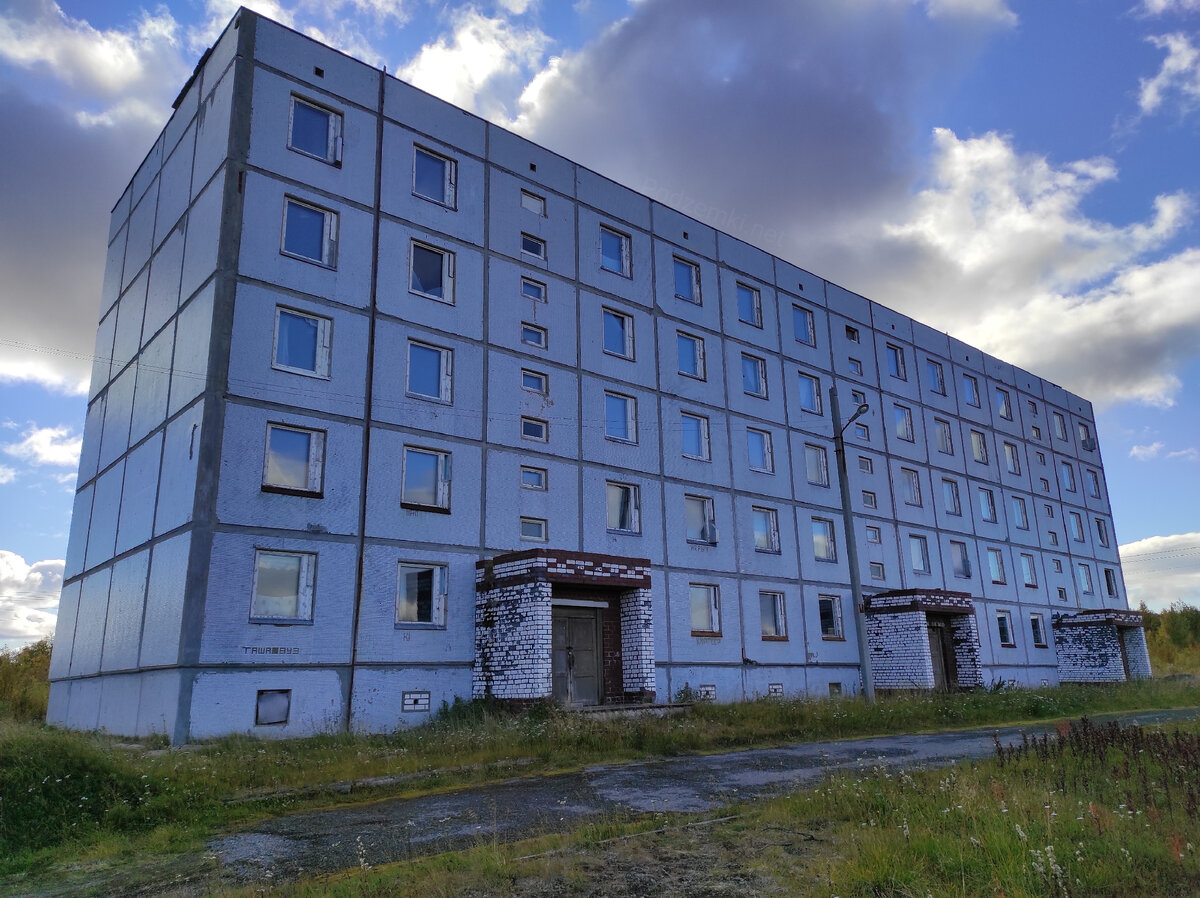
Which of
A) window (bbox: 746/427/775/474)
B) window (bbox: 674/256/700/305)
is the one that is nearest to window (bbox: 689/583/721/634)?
window (bbox: 746/427/775/474)

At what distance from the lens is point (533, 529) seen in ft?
70.4

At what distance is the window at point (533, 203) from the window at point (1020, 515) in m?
26.6

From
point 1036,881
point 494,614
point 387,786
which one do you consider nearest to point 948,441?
point 494,614

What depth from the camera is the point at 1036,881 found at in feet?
18.3

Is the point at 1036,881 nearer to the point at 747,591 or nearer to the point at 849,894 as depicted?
the point at 849,894

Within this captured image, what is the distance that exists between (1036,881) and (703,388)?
2204cm

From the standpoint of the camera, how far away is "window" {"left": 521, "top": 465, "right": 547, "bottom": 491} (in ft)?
70.8

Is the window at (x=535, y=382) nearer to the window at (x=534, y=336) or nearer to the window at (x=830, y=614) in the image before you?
the window at (x=534, y=336)

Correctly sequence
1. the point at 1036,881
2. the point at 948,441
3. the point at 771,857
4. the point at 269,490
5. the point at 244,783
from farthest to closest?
1. the point at 948,441
2. the point at 269,490
3. the point at 244,783
4. the point at 771,857
5. the point at 1036,881

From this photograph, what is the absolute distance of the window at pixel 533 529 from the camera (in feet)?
69.8

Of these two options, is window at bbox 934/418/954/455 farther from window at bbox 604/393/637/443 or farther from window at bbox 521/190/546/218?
window at bbox 521/190/546/218

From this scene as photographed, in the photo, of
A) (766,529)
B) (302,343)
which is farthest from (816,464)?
(302,343)

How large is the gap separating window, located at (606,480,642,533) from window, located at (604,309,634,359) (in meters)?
3.95

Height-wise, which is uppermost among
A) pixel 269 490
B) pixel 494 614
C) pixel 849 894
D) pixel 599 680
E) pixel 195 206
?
pixel 195 206
